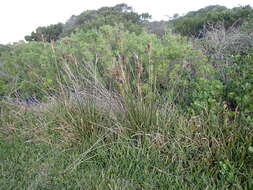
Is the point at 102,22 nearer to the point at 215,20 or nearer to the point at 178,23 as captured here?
the point at 178,23

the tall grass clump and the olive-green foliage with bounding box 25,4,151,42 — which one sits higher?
the olive-green foliage with bounding box 25,4,151,42

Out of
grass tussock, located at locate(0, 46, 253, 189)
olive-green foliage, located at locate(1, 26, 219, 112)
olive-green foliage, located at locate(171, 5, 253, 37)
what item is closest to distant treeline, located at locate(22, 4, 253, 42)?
olive-green foliage, located at locate(171, 5, 253, 37)

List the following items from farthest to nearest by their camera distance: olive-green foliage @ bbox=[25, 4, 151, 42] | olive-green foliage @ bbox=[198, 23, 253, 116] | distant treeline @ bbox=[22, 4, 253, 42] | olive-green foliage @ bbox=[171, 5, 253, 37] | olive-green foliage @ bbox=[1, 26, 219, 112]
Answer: olive-green foliage @ bbox=[171, 5, 253, 37] → distant treeline @ bbox=[22, 4, 253, 42] → olive-green foliage @ bbox=[25, 4, 151, 42] → olive-green foliage @ bbox=[1, 26, 219, 112] → olive-green foliage @ bbox=[198, 23, 253, 116]

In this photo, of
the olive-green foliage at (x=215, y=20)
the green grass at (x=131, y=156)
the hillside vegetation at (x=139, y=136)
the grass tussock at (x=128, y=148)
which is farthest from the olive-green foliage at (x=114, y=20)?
the green grass at (x=131, y=156)

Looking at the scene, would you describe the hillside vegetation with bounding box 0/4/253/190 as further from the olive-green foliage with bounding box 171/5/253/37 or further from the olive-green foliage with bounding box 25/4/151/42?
the olive-green foliage with bounding box 171/5/253/37

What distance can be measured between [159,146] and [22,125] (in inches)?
89.8

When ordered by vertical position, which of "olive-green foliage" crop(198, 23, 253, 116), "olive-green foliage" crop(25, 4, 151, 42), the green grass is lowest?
the green grass

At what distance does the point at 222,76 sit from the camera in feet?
11.2

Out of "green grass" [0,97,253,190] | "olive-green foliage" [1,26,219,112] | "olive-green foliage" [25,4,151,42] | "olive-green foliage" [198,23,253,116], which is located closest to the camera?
"green grass" [0,97,253,190]

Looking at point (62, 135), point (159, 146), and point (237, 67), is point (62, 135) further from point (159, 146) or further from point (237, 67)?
point (237, 67)

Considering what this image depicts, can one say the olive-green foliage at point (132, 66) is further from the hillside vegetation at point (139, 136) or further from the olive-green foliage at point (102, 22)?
the olive-green foliage at point (102, 22)

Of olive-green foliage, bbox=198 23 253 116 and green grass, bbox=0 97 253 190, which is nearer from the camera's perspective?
green grass, bbox=0 97 253 190

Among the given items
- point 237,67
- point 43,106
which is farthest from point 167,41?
point 43,106

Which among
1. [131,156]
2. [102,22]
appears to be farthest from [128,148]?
[102,22]
